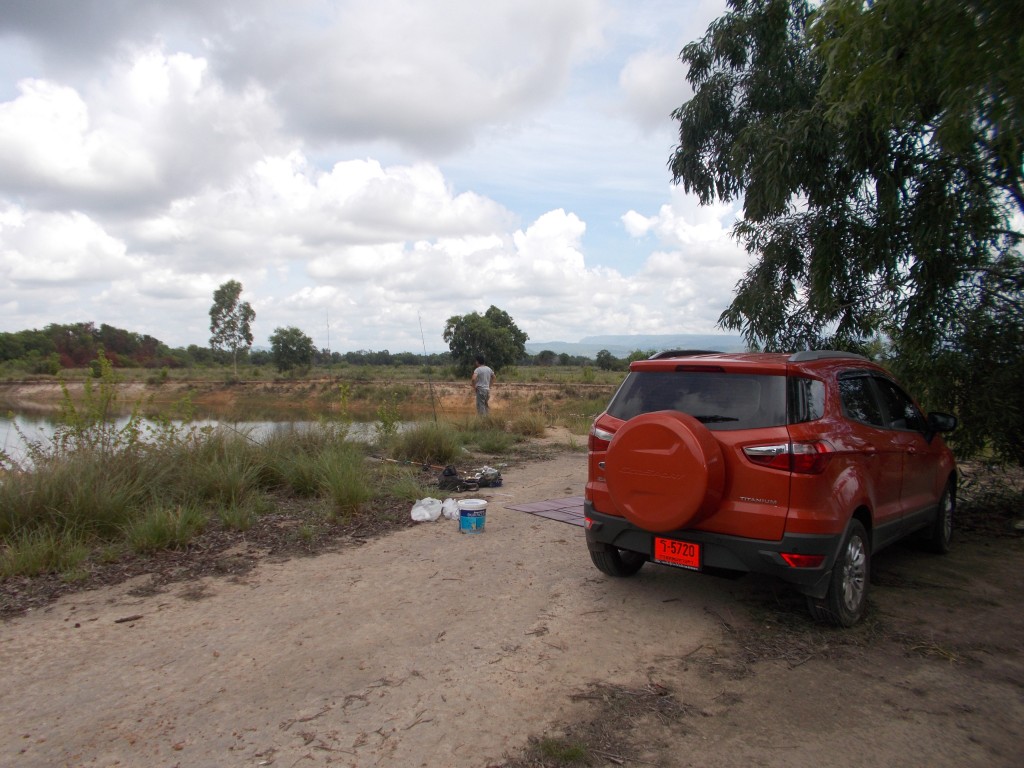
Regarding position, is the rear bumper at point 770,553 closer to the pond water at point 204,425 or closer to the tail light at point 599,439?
the tail light at point 599,439

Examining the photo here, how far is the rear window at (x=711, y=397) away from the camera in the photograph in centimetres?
455

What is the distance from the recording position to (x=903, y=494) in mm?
5598

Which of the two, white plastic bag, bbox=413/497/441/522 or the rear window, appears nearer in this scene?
the rear window

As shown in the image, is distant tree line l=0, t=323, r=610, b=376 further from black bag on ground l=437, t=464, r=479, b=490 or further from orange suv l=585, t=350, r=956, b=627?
orange suv l=585, t=350, r=956, b=627

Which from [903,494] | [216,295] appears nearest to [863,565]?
[903,494]

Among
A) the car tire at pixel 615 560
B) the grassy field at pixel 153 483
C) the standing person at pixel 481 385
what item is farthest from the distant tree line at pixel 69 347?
the car tire at pixel 615 560

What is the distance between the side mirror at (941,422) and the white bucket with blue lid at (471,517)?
13.6ft

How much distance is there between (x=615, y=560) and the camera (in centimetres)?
557

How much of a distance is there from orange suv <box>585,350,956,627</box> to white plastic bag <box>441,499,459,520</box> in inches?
114

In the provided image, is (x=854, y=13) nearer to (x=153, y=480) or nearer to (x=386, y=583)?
(x=386, y=583)

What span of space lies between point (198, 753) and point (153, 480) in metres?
4.79

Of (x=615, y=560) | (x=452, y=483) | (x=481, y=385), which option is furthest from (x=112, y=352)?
(x=615, y=560)

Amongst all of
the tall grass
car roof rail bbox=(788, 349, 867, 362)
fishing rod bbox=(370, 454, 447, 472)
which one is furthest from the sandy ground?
the tall grass

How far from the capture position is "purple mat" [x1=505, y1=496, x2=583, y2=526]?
26.2 feet
